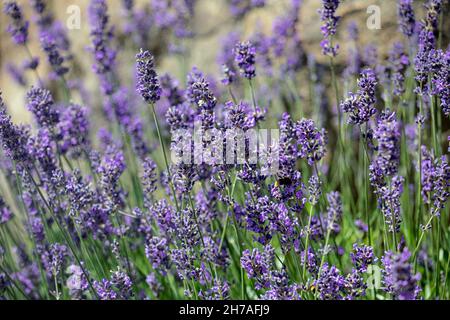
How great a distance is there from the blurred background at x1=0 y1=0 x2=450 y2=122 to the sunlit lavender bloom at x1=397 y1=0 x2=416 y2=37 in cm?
106

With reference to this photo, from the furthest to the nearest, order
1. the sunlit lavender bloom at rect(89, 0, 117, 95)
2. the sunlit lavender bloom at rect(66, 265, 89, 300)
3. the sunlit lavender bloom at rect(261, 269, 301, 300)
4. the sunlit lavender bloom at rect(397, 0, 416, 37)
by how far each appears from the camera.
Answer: the sunlit lavender bloom at rect(89, 0, 117, 95) < the sunlit lavender bloom at rect(397, 0, 416, 37) < the sunlit lavender bloom at rect(66, 265, 89, 300) < the sunlit lavender bloom at rect(261, 269, 301, 300)

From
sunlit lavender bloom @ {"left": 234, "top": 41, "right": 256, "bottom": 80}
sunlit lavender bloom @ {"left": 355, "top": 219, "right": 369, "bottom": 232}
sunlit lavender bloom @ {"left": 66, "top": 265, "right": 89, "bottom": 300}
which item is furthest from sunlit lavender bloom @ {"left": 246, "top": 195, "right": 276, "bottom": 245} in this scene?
sunlit lavender bloom @ {"left": 355, "top": 219, "right": 369, "bottom": 232}

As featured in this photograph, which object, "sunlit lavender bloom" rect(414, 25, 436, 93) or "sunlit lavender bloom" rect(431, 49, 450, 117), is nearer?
"sunlit lavender bloom" rect(431, 49, 450, 117)

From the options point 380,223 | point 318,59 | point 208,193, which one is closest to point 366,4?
point 318,59

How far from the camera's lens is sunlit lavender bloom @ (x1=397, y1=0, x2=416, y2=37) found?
2902mm

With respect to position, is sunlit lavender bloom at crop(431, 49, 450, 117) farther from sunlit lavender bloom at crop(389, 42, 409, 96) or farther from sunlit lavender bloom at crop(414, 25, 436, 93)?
sunlit lavender bloom at crop(389, 42, 409, 96)

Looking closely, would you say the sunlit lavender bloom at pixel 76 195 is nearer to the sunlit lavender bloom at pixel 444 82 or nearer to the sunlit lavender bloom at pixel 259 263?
the sunlit lavender bloom at pixel 259 263

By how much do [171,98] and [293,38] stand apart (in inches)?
62.9

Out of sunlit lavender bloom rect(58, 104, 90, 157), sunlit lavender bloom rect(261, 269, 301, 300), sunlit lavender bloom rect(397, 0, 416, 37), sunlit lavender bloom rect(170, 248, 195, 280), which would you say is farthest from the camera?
sunlit lavender bloom rect(58, 104, 90, 157)

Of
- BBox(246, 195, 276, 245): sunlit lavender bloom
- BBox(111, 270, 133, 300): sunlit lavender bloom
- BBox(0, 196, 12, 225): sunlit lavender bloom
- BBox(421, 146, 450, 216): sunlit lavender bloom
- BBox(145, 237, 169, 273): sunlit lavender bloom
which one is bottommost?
BBox(111, 270, 133, 300): sunlit lavender bloom

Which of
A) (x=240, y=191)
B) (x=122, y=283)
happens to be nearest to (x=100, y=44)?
(x=240, y=191)

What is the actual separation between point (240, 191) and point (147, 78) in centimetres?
110

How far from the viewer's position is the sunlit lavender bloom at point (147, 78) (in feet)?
7.34

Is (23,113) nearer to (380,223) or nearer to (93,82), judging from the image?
(93,82)
